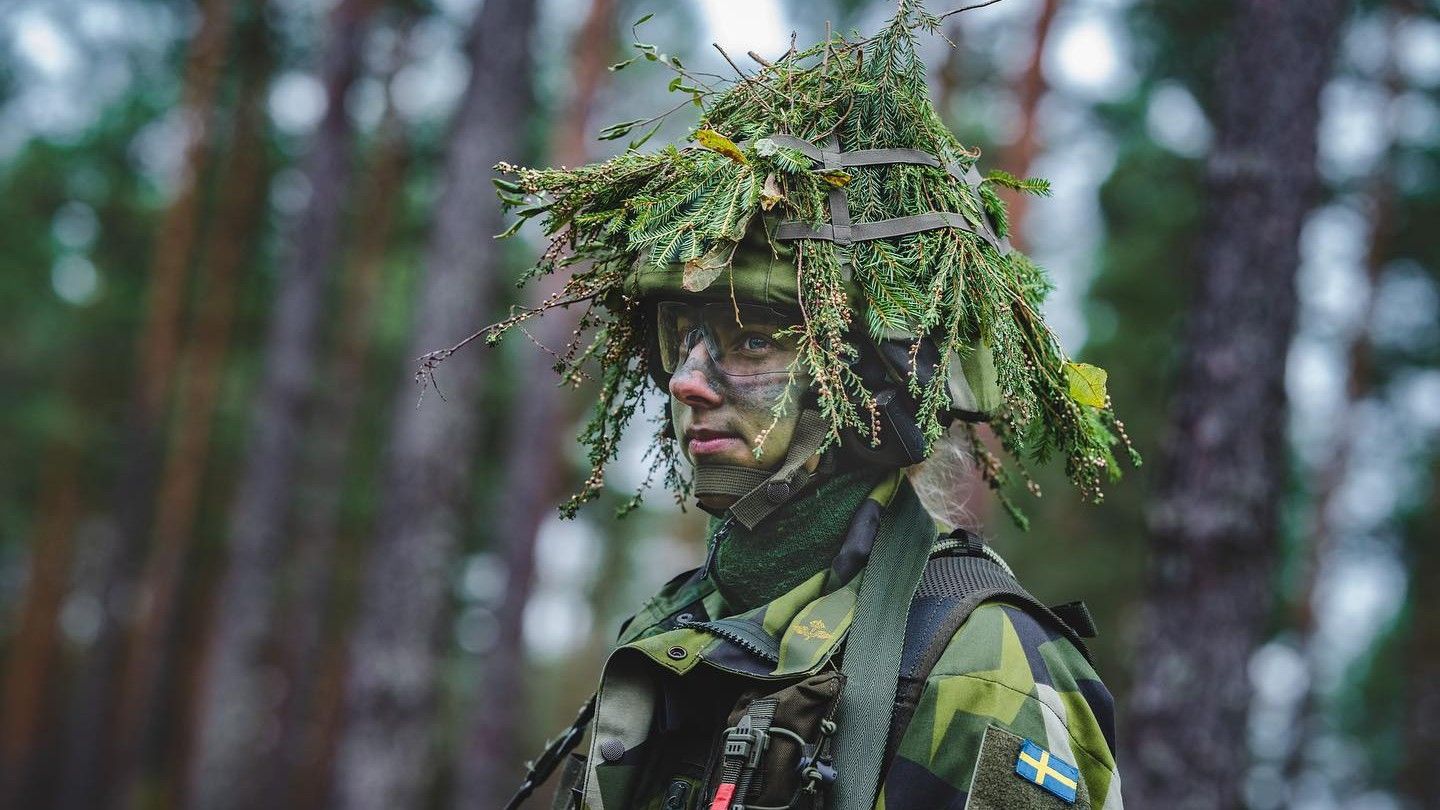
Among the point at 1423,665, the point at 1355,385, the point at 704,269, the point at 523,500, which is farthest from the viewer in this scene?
the point at 1423,665

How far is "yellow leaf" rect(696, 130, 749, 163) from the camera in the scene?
2666mm

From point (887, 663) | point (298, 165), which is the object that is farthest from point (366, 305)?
point (887, 663)

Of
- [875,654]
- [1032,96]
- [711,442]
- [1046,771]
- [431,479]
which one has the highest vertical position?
[1032,96]

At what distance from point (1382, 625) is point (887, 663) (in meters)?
25.7

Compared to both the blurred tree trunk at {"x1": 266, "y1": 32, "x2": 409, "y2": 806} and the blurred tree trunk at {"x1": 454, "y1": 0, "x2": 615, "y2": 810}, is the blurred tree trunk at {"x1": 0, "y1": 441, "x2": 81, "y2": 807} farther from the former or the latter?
the blurred tree trunk at {"x1": 454, "y1": 0, "x2": 615, "y2": 810}

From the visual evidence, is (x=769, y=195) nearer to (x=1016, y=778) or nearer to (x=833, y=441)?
(x=833, y=441)

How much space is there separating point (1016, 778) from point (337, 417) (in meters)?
15.9

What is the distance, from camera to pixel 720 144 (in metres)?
2.66

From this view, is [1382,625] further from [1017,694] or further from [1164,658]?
[1017,694]

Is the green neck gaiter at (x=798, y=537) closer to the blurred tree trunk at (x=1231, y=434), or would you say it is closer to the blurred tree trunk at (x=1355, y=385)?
the blurred tree trunk at (x=1231, y=434)

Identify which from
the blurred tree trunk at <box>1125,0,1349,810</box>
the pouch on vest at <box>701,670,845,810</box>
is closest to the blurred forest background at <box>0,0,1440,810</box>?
the blurred tree trunk at <box>1125,0,1349,810</box>

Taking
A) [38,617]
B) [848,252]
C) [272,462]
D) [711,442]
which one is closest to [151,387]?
[272,462]

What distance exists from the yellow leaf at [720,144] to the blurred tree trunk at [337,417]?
48.7ft

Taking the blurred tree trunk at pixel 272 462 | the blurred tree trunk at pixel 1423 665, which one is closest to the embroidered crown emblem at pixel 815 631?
the blurred tree trunk at pixel 272 462
